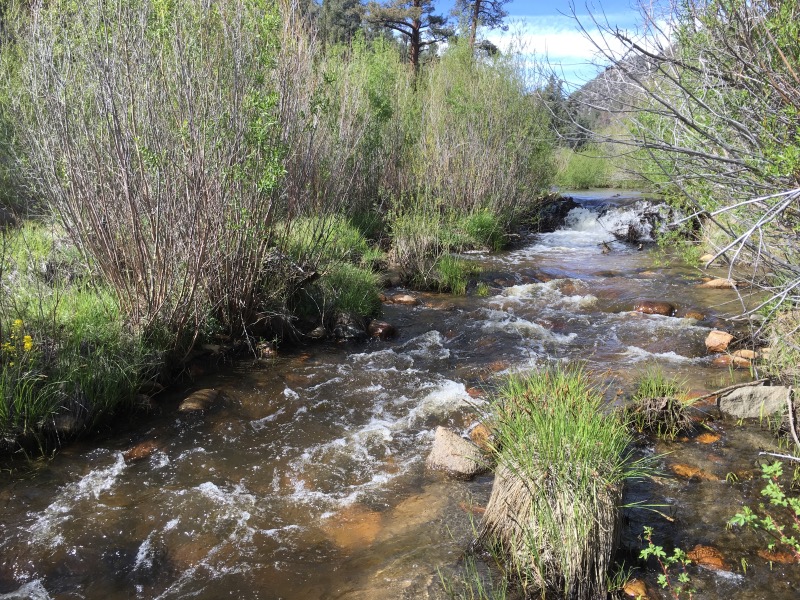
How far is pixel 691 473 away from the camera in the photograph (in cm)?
390

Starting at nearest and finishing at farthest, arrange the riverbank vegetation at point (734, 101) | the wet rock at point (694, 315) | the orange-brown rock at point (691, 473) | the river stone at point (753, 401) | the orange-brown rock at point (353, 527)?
1. the riverbank vegetation at point (734, 101)
2. the orange-brown rock at point (353, 527)
3. the orange-brown rock at point (691, 473)
4. the river stone at point (753, 401)
5. the wet rock at point (694, 315)

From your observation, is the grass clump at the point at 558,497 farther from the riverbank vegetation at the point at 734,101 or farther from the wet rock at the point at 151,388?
the wet rock at the point at 151,388

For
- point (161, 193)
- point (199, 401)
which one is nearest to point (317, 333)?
point (199, 401)

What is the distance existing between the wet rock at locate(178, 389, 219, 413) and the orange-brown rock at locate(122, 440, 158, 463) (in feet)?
1.80

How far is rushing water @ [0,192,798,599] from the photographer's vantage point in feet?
9.93

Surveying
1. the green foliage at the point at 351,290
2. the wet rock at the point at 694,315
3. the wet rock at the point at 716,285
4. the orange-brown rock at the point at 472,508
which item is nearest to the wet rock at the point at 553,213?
the wet rock at the point at 716,285

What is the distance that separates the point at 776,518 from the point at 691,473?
585mm

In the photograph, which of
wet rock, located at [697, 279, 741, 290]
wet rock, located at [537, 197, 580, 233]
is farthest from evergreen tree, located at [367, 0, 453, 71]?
wet rock, located at [697, 279, 741, 290]

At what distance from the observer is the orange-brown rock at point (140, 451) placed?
422 cm

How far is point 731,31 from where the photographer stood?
3.19 meters

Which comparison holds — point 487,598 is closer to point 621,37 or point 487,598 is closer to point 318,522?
point 318,522

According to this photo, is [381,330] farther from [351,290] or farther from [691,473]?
[691,473]

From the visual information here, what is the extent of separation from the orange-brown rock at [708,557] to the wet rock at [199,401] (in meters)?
3.87

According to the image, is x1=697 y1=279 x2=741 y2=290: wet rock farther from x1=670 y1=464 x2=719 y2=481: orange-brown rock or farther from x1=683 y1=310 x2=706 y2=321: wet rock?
x1=670 y1=464 x2=719 y2=481: orange-brown rock
